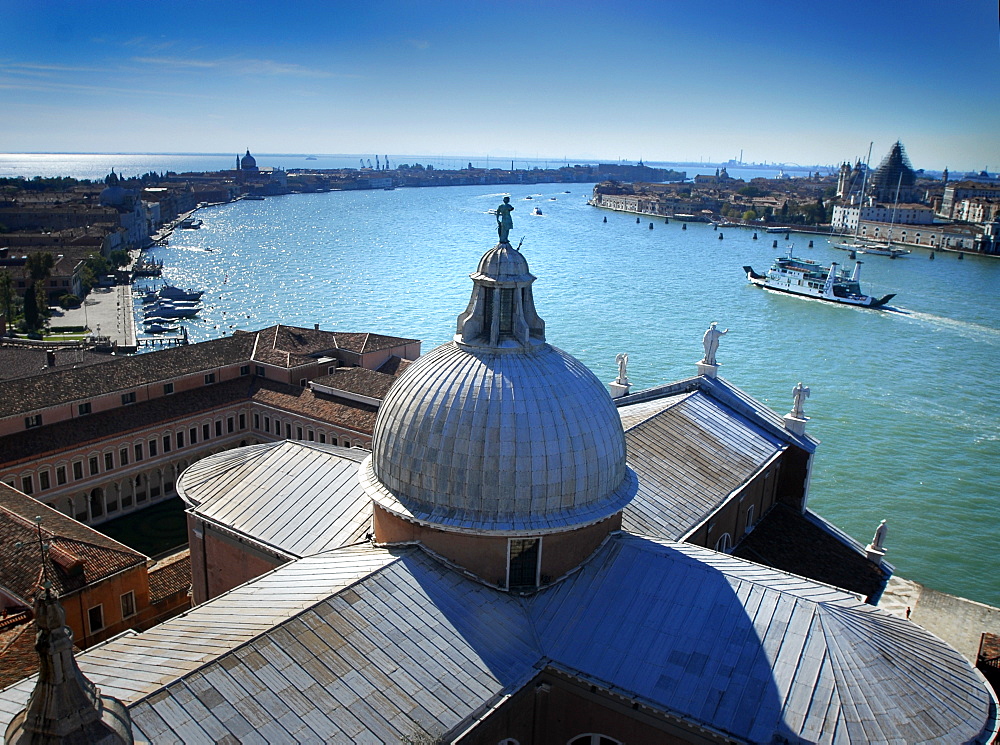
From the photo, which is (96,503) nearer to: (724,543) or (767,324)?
(724,543)

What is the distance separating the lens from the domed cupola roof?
1459 cm

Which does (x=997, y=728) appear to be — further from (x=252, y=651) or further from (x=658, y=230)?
(x=658, y=230)

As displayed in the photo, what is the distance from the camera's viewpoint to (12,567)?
899 inches

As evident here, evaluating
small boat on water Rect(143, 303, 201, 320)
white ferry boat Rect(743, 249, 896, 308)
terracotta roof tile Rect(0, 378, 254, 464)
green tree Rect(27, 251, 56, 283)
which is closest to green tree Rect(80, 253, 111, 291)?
green tree Rect(27, 251, 56, 283)

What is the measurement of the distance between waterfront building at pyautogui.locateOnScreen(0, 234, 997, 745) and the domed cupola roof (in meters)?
0.04

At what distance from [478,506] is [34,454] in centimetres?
2526

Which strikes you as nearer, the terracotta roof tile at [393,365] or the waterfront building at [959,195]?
the terracotta roof tile at [393,365]

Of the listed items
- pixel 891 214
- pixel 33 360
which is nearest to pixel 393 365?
pixel 33 360

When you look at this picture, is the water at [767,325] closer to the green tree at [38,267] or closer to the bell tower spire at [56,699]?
the green tree at [38,267]

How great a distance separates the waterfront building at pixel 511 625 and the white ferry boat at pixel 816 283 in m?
81.5

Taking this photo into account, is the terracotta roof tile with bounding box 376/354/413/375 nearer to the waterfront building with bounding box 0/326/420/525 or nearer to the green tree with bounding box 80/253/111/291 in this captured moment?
the waterfront building with bounding box 0/326/420/525

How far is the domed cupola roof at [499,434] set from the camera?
47.9 ft

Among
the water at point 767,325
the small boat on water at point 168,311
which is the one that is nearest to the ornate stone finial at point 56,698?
the water at point 767,325

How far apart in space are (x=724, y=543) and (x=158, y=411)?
26699 millimetres
